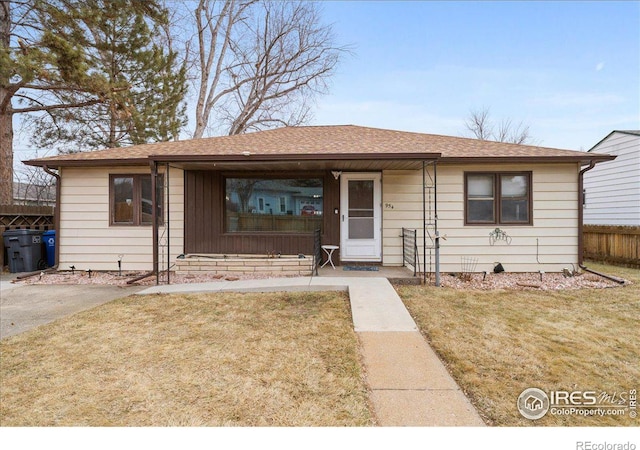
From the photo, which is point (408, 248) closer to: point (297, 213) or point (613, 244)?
point (297, 213)

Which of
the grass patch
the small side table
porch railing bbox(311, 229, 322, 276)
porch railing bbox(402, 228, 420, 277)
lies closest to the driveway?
porch railing bbox(311, 229, 322, 276)

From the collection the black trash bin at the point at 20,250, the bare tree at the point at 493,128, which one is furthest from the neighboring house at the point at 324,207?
the bare tree at the point at 493,128

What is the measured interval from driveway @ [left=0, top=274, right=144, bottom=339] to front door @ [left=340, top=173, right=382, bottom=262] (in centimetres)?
444

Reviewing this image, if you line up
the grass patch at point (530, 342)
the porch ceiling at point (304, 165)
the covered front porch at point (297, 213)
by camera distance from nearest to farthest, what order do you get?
the grass patch at point (530, 342) < the porch ceiling at point (304, 165) < the covered front porch at point (297, 213)

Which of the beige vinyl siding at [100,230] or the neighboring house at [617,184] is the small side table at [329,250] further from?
the neighboring house at [617,184]

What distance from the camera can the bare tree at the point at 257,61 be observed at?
655 inches

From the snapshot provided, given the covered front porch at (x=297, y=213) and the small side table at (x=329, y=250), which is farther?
the covered front porch at (x=297, y=213)

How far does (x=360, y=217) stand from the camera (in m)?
7.61

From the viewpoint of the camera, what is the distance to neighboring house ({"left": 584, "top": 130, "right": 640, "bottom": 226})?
10195 millimetres

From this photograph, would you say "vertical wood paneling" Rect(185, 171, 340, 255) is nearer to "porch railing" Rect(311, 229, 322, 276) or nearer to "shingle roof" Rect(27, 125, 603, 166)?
"porch railing" Rect(311, 229, 322, 276)

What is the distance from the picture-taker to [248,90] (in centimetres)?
1758

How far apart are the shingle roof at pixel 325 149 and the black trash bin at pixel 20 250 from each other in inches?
76.9

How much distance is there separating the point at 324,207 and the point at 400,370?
16.8 ft

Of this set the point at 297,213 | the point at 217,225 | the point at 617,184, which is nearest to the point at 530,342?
the point at 297,213
